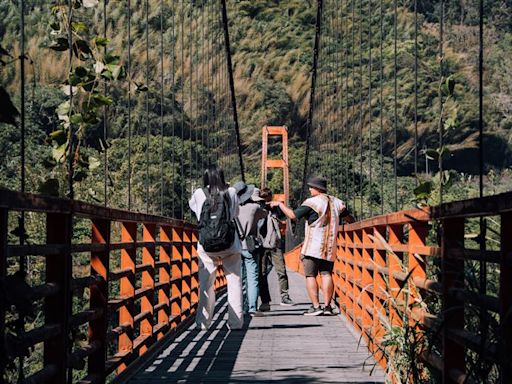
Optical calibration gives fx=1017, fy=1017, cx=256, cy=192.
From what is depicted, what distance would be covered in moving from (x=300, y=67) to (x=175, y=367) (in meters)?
59.0

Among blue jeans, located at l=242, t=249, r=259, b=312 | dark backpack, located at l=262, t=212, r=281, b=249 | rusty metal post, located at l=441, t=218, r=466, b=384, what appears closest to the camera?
rusty metal post, located at l=441, t=218, r=466, b=384

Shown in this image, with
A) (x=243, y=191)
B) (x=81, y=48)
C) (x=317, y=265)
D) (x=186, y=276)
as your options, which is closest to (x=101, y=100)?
(x=81, y=48)

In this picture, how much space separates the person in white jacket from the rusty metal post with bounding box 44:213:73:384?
10.0ft

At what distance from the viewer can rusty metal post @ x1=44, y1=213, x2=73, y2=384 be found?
298 cm

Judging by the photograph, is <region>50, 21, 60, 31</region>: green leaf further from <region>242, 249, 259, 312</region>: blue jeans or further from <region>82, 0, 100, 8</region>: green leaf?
<region>242, 249, 259, 312</region>: blue jeans

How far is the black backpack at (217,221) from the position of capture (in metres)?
6.09

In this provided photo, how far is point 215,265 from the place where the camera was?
645 centimetres

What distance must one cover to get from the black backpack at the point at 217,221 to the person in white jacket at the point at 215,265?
0.11 ft

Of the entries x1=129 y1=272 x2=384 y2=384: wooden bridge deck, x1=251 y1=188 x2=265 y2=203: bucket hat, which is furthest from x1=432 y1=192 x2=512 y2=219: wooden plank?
x1=251 y1=188 x2=265 y2=203: bucket hat

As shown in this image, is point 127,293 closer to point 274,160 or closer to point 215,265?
point 215,265

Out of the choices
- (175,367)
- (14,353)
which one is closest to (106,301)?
(175,367)

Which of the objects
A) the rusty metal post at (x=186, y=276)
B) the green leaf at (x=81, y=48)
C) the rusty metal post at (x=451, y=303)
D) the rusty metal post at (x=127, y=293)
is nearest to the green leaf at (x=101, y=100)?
the green leaf at (x=81, y=48)

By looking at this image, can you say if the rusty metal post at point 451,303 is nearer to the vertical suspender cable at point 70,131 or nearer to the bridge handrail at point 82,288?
the bridge handrail at point 82,288

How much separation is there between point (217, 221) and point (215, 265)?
44cm
